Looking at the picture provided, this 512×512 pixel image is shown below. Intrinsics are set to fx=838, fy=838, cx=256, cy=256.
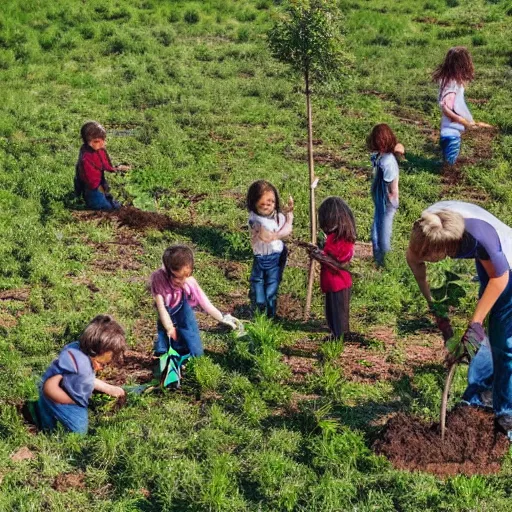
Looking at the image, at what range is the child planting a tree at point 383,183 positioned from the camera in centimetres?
854

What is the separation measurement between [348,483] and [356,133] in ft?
26.7

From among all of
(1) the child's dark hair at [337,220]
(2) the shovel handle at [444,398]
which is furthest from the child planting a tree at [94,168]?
(2) the shovel handle at [444,398]

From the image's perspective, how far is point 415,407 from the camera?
645 centimetres

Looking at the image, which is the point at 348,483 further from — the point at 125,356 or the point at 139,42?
the point at 139,42

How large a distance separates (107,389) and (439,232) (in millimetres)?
2754

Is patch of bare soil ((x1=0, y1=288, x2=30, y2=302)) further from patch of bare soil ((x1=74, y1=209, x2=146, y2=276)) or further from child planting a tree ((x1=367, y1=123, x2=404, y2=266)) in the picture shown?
child planting a tree ((x1=367, y1=123, x2=404, y2=266))

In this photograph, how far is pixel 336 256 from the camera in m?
7.14

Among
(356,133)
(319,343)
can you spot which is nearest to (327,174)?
(356,133)

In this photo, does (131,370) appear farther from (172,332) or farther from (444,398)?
(444,398)

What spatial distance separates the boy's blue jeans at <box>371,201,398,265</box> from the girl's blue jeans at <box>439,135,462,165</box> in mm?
2836

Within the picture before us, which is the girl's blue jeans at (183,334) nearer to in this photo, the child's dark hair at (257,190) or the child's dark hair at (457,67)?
the child's dark hair at (257,190)

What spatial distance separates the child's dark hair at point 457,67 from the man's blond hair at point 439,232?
5.95m

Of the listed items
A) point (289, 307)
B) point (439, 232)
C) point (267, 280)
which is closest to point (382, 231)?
point (289, 307)

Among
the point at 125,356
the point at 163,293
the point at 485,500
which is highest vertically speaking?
the point at 163,293
